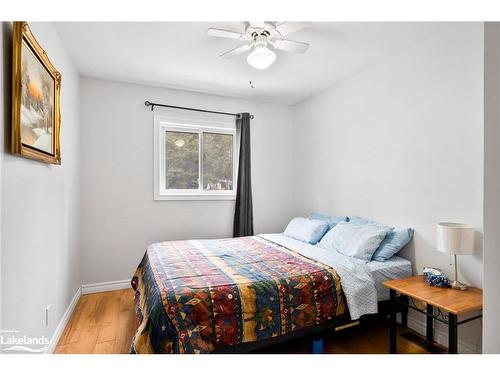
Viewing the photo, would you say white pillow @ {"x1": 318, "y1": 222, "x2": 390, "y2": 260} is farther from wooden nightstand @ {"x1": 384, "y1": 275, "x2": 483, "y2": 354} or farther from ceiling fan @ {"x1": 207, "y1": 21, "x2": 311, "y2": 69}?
ceiling fan @ {"x1": 207, "y1": 21, "x2": 311, "y2": 69}

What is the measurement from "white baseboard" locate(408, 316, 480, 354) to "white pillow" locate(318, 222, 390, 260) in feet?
2.15

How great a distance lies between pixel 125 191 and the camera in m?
3.40

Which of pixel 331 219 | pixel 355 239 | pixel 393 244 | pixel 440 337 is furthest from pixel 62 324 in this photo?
pixel 440 337

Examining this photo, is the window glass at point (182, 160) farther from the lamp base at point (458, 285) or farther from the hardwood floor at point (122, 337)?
the lamp base at point (458, 285)

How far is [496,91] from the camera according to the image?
0.84m

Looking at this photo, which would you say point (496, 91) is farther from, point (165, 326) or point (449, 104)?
point (165, 326)

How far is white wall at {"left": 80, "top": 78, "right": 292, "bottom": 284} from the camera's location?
10.7 ft

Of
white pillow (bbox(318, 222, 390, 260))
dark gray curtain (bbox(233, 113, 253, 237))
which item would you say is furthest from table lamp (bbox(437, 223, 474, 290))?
dark gray curtain (bbox(233, 113, 253, 237))

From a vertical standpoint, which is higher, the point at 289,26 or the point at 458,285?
the point at 289,26

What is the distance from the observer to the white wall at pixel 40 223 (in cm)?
137

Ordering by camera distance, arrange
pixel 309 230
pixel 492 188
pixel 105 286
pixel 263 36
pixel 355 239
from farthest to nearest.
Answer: pixel 105 286 → pixel 309 230 → pixel 355 239 → pixel 263 36 → pixel 492 188

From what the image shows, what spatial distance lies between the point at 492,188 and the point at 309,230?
2389 mm

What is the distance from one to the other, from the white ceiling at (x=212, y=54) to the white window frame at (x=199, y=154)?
0.44 metres

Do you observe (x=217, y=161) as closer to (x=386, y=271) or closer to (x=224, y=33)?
(x=224, y=33)
